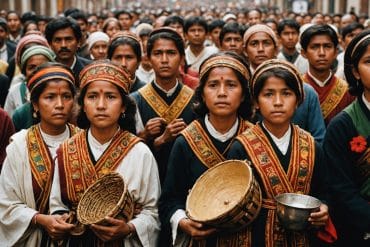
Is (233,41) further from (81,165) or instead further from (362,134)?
(81,165)

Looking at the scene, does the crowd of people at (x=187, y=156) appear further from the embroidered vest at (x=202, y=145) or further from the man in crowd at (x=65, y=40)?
the man in crowd at (x=65, y=40)

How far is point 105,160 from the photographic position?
347 centimetres

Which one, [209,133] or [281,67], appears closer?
[281,67]

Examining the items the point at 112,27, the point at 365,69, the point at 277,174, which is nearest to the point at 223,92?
the point at 277,174

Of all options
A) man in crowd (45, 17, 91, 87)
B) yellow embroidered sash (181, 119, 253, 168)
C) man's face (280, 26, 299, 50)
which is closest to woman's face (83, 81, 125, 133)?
yellow embroidered sash (181, 119, 253, 168)

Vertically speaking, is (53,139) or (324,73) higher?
(324,73)

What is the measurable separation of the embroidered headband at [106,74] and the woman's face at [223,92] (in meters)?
0.56

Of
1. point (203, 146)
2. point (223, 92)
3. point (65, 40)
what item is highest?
point (65, 40)

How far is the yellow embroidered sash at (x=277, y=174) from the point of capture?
320 cm

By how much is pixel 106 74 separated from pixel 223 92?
773 millimetres

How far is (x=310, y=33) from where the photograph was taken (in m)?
5.36

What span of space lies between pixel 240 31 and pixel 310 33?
2.07 metres

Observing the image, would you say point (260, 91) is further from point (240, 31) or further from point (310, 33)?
point (240, 31)

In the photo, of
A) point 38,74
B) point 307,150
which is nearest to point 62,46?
point 38,74
